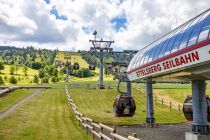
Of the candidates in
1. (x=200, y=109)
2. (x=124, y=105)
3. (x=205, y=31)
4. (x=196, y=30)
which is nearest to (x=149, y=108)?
(x=124, y=105)

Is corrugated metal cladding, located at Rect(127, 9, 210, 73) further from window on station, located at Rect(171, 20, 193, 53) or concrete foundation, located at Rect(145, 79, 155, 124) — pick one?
concrete foundation, located at Rect(145, 79, 155, 124)

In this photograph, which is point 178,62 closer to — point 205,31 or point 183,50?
point 183,50

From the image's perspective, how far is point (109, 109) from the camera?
49.2 meters

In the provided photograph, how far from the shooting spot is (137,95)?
218 feet

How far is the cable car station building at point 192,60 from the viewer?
736 inches

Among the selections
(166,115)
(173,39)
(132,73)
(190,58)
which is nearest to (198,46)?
(190,58)

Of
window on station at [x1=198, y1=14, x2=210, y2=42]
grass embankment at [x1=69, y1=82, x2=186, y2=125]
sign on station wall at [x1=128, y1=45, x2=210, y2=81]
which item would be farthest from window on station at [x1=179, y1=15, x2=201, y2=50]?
grass embankment at [x1=69, y1=82, x2=186, y2=125]

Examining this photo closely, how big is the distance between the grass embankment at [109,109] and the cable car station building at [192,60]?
9807 mm

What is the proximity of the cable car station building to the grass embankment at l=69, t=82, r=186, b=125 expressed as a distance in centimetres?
981

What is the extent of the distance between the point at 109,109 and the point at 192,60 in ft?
102

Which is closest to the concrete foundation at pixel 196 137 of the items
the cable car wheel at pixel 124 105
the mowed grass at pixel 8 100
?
the cable car wheel at pixel 124 105

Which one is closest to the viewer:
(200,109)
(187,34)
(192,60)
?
(192,60)

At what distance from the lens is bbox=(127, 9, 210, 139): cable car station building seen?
18.7 m

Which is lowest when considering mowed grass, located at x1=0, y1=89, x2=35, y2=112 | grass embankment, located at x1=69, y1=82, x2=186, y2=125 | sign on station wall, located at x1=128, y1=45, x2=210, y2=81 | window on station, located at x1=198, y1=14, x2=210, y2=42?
grass embankment, located at x1=69, y1=82, x2=186, y2=125
